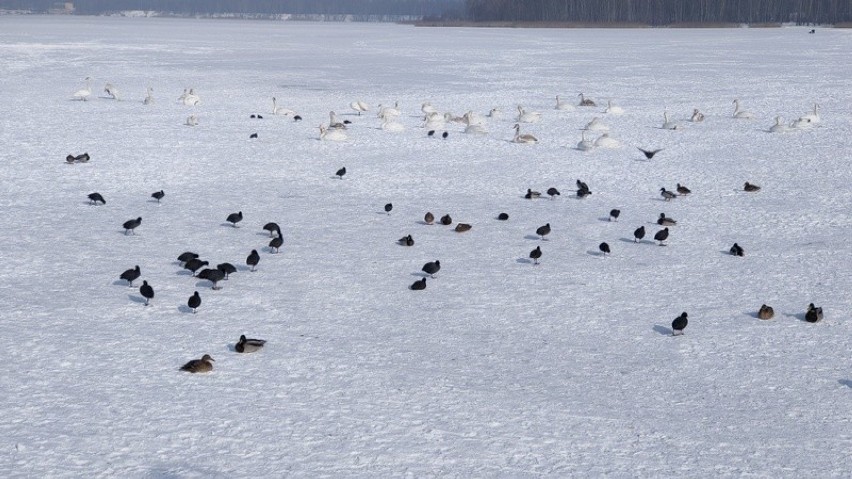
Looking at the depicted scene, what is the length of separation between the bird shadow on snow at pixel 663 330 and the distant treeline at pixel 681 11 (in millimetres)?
93328

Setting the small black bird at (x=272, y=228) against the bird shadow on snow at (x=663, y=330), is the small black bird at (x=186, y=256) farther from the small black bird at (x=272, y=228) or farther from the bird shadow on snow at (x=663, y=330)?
the bird shadow on snow at (x=663, y=330)

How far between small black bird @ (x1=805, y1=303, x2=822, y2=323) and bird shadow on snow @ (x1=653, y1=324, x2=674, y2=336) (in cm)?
125

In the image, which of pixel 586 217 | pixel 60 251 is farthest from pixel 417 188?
pixel 60 251

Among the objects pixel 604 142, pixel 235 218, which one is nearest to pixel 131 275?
pixel 235 218

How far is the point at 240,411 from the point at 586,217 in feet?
23.9

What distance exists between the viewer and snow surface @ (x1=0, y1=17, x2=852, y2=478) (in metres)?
6.90

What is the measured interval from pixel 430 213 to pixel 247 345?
17.1ft

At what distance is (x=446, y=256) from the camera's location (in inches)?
461

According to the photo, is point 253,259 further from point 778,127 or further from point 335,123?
point 778,127

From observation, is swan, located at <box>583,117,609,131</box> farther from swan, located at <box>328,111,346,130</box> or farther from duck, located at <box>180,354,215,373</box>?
duck, located at <box>180,354,215,373</box>

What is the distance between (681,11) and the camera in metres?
104

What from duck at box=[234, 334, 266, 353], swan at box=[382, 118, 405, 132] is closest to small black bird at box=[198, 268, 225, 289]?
duck at box=[234, 334, 266, 353]

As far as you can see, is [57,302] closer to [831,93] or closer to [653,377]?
[653,377]

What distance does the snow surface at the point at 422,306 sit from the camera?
690cm
